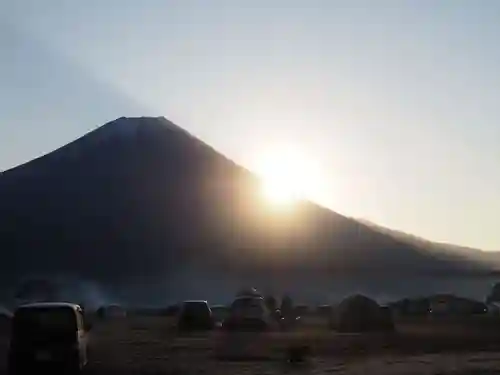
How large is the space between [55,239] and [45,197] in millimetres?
14127

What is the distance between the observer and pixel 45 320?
83.9ft

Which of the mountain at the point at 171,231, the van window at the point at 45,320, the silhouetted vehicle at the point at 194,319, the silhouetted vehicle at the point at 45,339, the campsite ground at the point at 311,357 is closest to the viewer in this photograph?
the silhouetted vehicle at the point at 45,339

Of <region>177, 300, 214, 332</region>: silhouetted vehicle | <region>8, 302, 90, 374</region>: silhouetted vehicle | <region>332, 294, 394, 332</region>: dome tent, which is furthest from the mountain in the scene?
<region>8, 302, 90, 374</region>: silhouetted vehicle

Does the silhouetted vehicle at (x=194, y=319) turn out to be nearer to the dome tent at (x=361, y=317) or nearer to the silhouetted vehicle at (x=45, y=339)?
the dome tent at (x=361, y=317)

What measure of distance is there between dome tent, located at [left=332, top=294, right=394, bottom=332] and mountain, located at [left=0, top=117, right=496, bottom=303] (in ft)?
220

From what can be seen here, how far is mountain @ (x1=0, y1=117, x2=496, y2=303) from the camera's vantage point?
13675 cm

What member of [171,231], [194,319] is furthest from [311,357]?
[171,231]

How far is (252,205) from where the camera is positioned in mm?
167875

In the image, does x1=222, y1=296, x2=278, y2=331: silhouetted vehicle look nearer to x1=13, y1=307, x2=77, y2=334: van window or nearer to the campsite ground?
the campsite ground

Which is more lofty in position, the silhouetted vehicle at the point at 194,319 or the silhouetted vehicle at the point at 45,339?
the silhouetted vehicle at the point at 194,319

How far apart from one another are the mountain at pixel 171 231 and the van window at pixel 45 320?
94626mm

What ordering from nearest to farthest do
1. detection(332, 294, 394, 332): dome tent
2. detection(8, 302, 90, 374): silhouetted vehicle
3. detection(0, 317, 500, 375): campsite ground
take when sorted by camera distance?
detection(8, 302, 90, 374): silhouetted vehicle
detection(0, 317, 500, 375): campsite ground
detection(332, 294, 394, 332): dome tent

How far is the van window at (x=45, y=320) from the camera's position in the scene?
1003 inches

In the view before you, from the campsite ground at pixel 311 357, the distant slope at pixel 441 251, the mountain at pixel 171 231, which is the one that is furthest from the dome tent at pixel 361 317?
the distant slope at pixel 441 251
